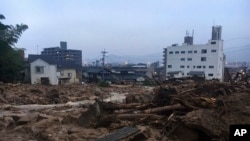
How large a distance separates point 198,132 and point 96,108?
3061 mm

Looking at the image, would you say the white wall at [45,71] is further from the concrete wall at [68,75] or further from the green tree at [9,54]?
the green tree at [9,54]

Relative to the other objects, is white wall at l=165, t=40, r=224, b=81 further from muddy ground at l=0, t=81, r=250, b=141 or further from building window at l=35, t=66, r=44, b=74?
muddy ground at l=0, t=81, r=250, b=141

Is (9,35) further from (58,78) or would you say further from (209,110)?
(209,110)

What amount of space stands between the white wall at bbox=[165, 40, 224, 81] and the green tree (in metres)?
30.7

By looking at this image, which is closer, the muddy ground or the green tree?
the muddy ground

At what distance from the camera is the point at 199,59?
5616 centimetres

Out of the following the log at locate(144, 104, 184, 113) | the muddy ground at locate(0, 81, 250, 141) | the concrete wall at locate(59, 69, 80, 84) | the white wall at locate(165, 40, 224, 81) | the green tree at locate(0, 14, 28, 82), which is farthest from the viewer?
the white wall at locate(165, 40, 224, 81)

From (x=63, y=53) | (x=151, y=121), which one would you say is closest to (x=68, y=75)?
(x=63, y=53)

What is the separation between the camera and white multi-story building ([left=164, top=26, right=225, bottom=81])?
176 feet

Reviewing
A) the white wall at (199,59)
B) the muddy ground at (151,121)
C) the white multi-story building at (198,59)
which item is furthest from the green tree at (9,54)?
A: the white wall at (199,59)

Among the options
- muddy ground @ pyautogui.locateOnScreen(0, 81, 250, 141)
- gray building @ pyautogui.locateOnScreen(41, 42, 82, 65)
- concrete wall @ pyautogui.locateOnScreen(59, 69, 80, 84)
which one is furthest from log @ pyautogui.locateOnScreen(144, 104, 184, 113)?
gray building @ pyautogui.locateOnScreen(41, 42, 82, 65)

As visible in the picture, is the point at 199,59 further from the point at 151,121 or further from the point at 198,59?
the point at 151,121

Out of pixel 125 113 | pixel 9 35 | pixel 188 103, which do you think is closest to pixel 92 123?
pixel 125 113

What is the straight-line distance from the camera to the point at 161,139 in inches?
287
